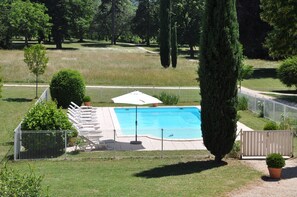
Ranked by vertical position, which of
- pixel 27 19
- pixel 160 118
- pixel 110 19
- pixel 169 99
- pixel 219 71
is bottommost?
pixel 160 118

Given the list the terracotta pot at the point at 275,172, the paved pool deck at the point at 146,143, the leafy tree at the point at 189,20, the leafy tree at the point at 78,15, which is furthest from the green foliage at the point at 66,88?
the leafy tree at the point at 78,15

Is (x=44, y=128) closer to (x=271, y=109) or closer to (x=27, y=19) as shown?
(x=271, y=109)

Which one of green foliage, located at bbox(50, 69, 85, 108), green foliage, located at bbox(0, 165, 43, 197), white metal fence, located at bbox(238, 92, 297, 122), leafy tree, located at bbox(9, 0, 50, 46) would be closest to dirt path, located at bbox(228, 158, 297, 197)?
green foliage, located at bbox(0, 165, 43, 197)

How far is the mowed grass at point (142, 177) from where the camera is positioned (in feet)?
38.4

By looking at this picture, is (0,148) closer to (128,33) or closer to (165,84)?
(165,84)

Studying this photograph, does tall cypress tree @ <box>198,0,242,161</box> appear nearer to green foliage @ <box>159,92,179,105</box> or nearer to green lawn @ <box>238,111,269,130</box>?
green lawn @ <box>238,111,269,130</box>

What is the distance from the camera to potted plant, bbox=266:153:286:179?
43.9 ft

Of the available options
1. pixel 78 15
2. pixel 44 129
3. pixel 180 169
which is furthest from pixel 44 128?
pixel 78 15

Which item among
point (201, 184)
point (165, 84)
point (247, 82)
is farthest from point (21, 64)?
point (201, 184)

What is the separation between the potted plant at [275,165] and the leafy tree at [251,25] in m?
45.8

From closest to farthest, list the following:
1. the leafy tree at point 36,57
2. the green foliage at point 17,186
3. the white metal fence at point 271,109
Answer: the green foliage at point 17,186, the white metal fence at point 271,109, the leafy tree at point 36,57

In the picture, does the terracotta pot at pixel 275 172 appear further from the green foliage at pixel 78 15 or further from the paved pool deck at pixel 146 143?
the green foliage at pixel 78 15

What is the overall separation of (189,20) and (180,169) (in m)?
63.8

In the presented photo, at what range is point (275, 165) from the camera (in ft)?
44.1
